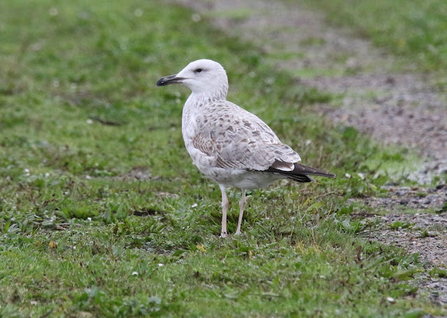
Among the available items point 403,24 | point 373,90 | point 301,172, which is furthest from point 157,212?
point 403,24

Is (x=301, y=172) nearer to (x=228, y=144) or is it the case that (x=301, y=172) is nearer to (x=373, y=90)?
(x=228, y=144)

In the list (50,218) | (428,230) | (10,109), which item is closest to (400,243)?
(428,230)

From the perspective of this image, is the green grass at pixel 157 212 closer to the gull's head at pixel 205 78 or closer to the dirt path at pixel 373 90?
the dirt path at pixel 373 90

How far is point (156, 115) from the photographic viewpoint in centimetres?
1194

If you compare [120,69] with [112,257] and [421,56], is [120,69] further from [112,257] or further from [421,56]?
[112,257]

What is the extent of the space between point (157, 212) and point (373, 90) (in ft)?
22.6

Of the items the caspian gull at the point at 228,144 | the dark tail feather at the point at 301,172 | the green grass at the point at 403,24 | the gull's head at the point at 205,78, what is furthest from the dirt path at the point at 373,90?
the gull's head at the point at 205,78

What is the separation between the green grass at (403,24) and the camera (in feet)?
50.5

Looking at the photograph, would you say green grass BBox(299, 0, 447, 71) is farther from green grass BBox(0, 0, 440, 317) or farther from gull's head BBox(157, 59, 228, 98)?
gull's head BBox(157, 59, 228, 98)

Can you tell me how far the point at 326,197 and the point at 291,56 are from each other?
28.7ft

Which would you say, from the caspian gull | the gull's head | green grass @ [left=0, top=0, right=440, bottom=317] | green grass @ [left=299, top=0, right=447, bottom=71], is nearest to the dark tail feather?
the caspian gull

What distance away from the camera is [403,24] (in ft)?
57.8

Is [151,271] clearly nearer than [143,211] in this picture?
Yes

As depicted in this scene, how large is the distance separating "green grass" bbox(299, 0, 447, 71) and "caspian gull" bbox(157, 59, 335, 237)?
8.11m
